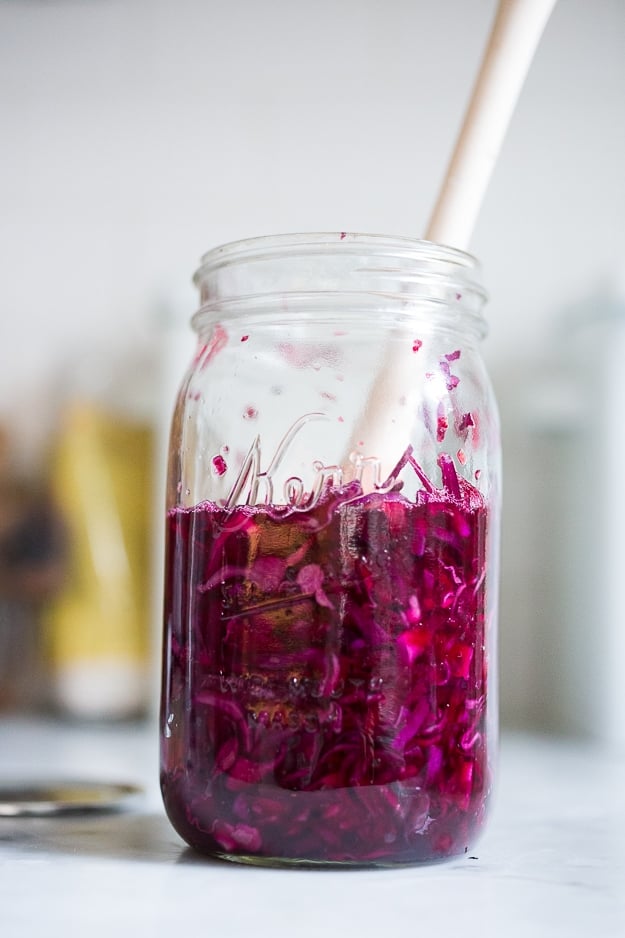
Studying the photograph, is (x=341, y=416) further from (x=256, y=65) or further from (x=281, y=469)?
(x=256, y=65)

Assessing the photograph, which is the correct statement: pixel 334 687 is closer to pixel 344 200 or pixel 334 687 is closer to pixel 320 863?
pixel 320 863

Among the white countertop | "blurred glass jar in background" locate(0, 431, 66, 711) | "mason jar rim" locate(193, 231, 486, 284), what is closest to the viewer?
the white countertop

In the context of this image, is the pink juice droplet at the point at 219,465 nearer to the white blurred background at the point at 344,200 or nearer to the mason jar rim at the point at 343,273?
the mason jar rim at the point at 343,273

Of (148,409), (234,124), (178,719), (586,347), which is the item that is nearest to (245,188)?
(234,124)

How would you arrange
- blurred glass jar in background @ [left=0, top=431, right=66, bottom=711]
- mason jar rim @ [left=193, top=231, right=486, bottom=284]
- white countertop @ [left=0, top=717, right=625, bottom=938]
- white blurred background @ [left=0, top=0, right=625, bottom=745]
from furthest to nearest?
blurred glass jar in background @ [left=0, top=431, right=66, bottom=711] < white blurred background @ [left=0, top=0, right=625, bottom=745] < mason jar rim @ [left=193, top=231, right=486, bottom=284] < white countertop @ [left=0, top=717, right=625, bottom=938]

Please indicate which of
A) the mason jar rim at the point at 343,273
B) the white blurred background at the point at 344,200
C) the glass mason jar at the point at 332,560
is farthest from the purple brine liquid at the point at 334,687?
the white blurred background at the point at 344,200

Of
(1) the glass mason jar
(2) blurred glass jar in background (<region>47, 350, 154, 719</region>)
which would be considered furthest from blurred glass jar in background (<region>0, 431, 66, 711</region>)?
(1) the glass mason jar

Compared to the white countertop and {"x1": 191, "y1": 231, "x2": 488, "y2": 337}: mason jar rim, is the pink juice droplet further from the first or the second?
the white countertop
